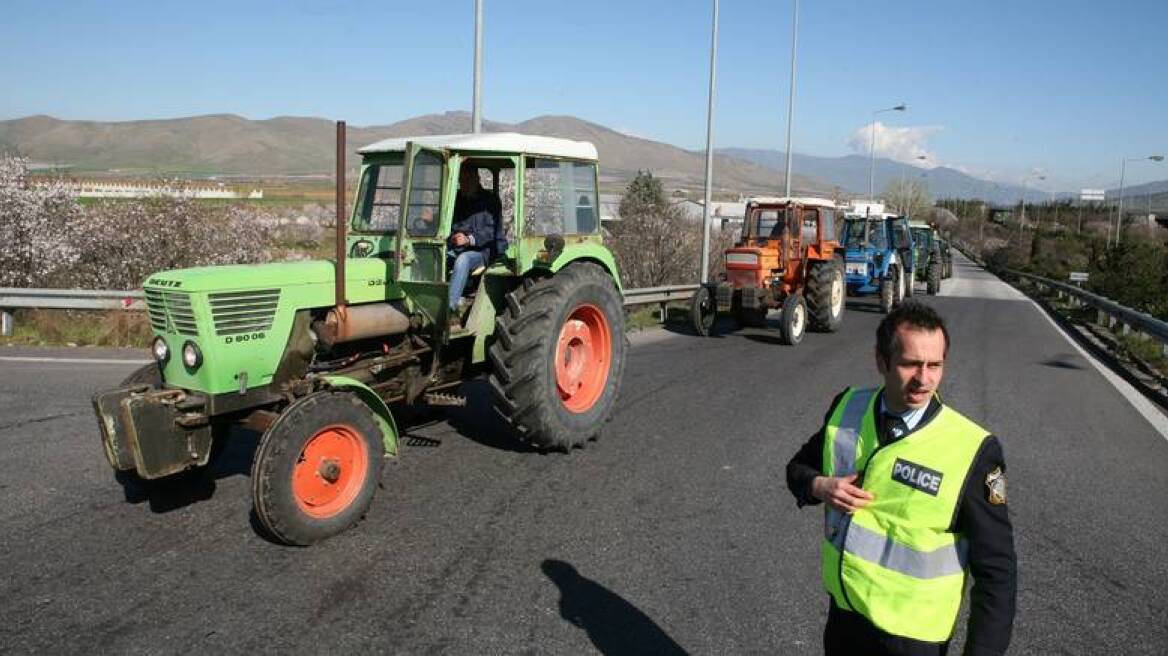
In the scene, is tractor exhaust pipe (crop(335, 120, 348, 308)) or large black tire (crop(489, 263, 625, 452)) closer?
tractor exhaust pipe (crop(335, 120, 348, 308))

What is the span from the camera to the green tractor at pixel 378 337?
15.0 ft

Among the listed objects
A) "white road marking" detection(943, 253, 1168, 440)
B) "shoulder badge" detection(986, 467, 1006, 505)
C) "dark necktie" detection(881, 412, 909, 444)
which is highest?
"dark necktie" detection(881, 412, 909, 444)

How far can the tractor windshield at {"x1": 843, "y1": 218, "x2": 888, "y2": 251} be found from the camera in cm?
1959

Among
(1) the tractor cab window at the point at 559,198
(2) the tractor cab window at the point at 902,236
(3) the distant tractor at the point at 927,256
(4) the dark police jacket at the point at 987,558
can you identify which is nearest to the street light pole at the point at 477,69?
(1) the tractor cab window at the point at 559,198

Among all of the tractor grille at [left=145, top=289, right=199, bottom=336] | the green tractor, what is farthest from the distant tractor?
the tractor grille at [left=145, top=289, right=199, bottom=336]

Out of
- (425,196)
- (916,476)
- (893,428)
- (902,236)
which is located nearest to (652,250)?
(902,236)

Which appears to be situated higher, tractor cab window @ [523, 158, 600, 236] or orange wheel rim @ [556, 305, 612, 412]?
tractor cab window @ [523, 158, 600, 236]

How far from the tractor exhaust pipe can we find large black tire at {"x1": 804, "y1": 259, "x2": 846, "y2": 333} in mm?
10320

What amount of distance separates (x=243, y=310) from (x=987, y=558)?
417 centimetres

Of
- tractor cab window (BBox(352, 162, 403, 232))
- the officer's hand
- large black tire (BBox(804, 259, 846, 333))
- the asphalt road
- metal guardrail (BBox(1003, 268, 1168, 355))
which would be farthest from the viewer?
large black tire (BBox(804, 259, 846, 333))

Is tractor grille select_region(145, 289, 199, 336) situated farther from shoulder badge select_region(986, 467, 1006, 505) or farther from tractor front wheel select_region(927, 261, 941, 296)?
tractor front wheel select_region(927, 261, 941, 296)

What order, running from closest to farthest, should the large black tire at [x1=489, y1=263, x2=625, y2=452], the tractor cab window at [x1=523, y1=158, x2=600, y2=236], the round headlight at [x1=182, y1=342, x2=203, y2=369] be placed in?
the round headlight at [x1=182, y1=342, x2=203, y2=369], the large black tire at [x1=489, y1=263, x2=625, y2=452], the tractor cab window at [x1=523, y1=158, x2=600, y2=236]

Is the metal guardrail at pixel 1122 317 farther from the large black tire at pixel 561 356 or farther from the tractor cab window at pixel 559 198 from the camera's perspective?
the tractor cab window at pixel 559 198

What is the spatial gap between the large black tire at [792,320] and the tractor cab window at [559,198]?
6.19m
